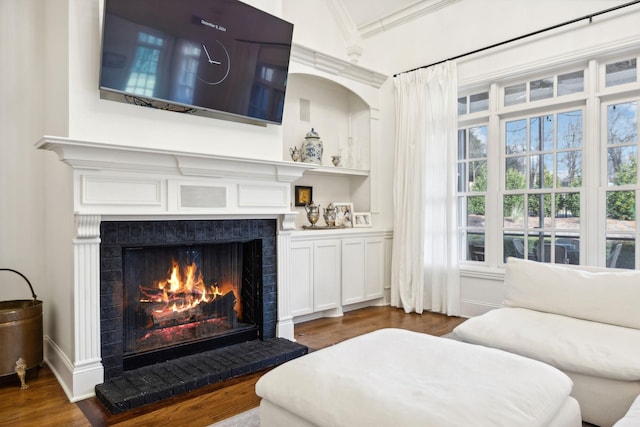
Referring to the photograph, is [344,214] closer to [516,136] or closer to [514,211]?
[514,211]

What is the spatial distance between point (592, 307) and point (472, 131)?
230cm

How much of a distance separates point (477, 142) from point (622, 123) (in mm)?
1245

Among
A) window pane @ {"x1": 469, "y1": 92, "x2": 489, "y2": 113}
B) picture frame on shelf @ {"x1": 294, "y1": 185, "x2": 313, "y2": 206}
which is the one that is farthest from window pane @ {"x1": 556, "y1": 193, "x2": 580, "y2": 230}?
picture frame on shelf @ {"x1": 294, "y1": 185, "x2": 313, "y2": 206}

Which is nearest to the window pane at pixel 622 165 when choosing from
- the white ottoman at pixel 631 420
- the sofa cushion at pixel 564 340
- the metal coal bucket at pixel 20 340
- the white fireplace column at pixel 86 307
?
the sofa cushion at pixel 564 340

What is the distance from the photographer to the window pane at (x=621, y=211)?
11.1 feet

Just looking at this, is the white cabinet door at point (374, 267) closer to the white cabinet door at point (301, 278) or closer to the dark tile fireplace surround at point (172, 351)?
the white cabinet door at point (301, 278)

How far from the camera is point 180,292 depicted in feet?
10.2

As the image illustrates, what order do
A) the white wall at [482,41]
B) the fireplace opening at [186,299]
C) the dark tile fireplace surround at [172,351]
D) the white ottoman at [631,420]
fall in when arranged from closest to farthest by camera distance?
the white ottoman at [631,420] → the dark tile fireplace surround at [172,351] → the fireplace opening at [186,299] → the white wall at [482,41]

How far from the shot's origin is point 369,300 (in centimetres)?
472

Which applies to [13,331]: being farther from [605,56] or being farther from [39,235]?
[605,56]

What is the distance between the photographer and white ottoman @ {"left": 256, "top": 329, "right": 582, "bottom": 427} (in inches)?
54.6

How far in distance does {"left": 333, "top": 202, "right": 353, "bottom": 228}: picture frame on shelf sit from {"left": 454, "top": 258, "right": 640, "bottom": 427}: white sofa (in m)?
1.98

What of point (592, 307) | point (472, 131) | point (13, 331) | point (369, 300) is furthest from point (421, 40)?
point (13, 331)

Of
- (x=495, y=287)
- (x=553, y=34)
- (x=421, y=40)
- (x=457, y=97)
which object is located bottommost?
(x=495, y=287)
